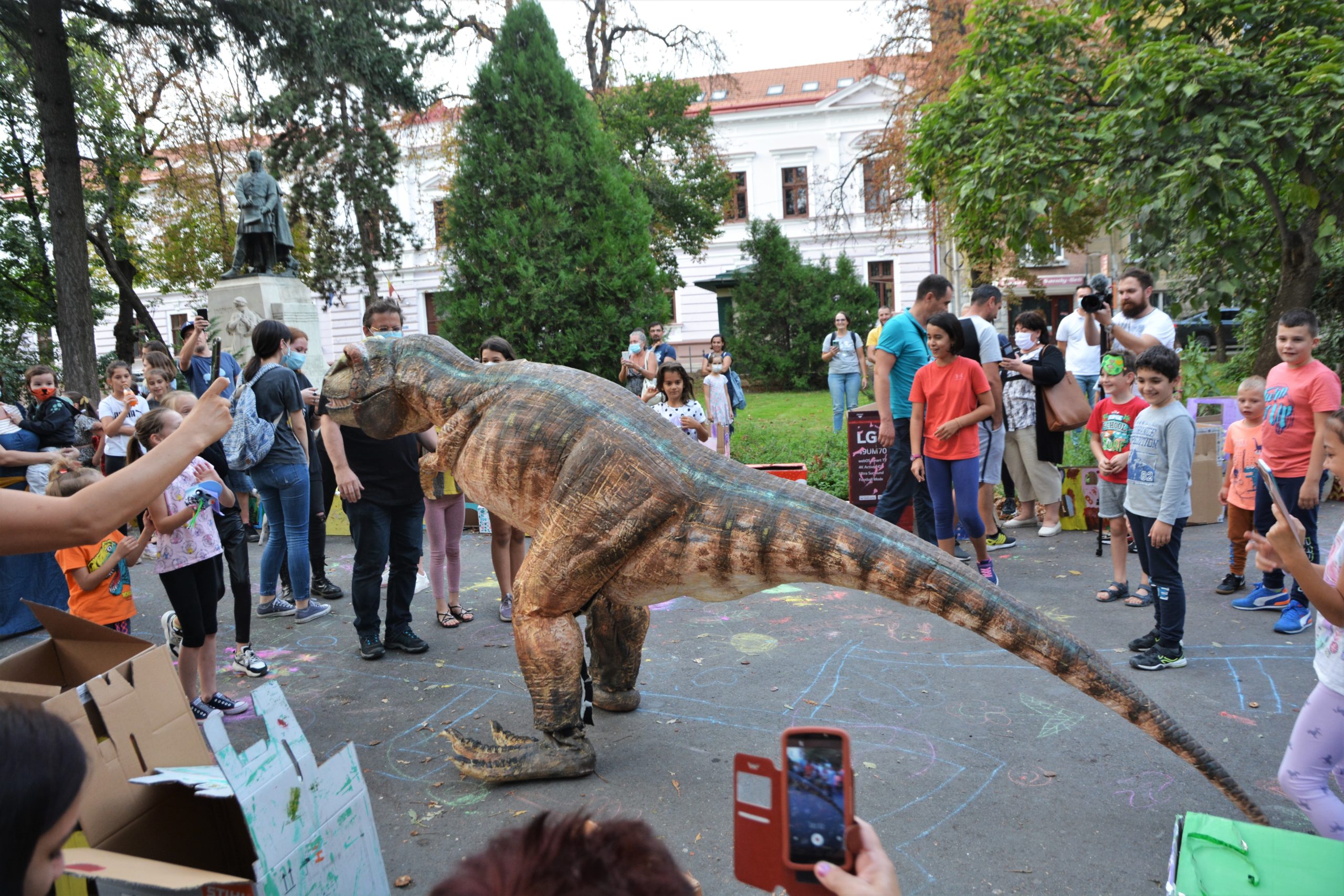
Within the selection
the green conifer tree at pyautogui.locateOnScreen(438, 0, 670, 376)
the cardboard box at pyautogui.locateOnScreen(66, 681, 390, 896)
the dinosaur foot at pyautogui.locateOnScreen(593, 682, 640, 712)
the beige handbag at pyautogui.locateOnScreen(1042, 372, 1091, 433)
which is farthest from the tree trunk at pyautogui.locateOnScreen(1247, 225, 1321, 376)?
the cardboard box at pyautogui.locateOnScreen(66, 681, 390, 896)

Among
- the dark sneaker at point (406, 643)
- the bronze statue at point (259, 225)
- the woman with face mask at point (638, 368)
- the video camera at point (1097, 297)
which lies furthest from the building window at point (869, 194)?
the dark sneaker at point (406, 643)

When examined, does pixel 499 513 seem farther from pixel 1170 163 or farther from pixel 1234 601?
pixel 1170 163

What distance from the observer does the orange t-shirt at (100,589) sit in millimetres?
4293

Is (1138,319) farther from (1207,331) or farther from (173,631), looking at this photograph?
(1207,331)

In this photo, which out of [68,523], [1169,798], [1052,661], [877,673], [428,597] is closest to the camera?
[68,523]

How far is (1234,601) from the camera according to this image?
16.6 feet

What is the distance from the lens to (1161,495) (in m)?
4.32

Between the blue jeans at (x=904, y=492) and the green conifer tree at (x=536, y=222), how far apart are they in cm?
677

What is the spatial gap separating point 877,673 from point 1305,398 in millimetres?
2948

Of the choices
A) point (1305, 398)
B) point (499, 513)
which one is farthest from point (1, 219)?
point (1305, 398)

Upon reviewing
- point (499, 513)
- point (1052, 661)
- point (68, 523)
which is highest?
point (68, 523)

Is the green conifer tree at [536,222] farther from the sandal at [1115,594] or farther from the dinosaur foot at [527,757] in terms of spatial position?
the dinosaur foot at [527,757]

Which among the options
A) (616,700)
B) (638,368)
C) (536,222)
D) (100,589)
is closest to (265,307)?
(536,222)

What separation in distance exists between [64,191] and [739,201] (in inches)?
923
